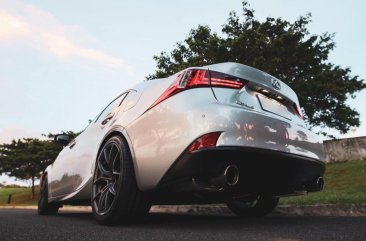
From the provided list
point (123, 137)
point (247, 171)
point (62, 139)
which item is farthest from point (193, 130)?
point (62, 139)

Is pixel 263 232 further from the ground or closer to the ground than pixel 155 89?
closer to the ground

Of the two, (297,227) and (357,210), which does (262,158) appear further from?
(357,210)

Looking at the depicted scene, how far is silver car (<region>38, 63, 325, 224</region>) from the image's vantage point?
3.04 meters

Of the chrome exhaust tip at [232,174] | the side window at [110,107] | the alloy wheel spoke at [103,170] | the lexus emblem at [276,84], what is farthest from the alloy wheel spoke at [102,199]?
the lexus emblem at [276,84]

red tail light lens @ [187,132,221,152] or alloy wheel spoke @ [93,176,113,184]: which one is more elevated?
red tail light lens @ [187,132,221,152]

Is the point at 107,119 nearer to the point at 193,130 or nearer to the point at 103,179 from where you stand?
the point at 103,179

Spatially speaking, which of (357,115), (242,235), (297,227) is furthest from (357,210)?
(357,115)

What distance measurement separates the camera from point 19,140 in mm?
42125

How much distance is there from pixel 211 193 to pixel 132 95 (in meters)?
1.43

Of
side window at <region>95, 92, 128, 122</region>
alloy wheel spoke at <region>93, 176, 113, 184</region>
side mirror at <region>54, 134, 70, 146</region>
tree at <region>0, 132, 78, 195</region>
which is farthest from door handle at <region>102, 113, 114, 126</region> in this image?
tree at <region>0, 132, 78, 195</region>

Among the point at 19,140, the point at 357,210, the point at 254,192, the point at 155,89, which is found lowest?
the point at 357,210

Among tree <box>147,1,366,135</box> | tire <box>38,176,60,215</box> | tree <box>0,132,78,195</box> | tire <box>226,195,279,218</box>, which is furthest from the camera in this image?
tree <box>0,132,78,195</box>

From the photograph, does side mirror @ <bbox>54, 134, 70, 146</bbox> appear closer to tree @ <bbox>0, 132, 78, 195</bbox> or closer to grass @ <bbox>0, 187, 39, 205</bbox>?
grass @ <bbox>0, 187, 39, 205</bbox>

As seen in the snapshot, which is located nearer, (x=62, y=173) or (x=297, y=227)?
(x=297, y=227)
